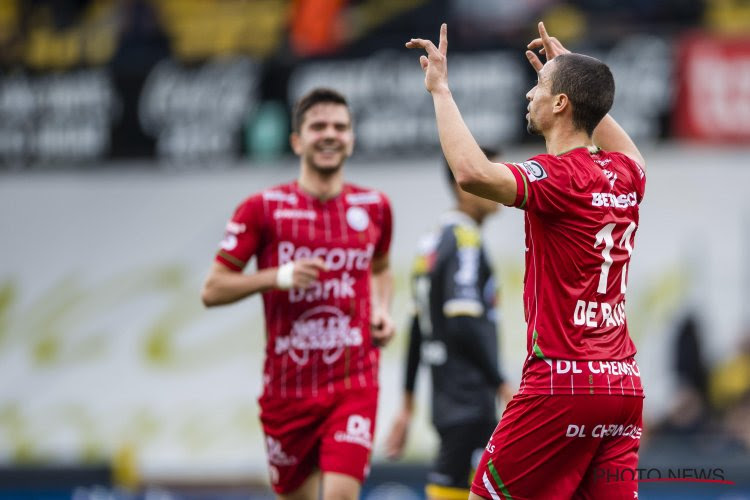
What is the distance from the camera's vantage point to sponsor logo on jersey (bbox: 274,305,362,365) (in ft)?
21.0

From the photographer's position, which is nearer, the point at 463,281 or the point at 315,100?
the point at 315,100

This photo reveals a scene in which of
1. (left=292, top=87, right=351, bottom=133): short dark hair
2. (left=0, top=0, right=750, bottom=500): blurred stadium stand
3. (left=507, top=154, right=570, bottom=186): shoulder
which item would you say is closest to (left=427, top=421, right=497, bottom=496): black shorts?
(left=292, top=87, right=351, bottom=133): short dark hair

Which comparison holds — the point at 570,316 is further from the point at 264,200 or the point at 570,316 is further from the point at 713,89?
the point at 713,89

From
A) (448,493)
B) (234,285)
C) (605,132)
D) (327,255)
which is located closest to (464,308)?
(327,255)

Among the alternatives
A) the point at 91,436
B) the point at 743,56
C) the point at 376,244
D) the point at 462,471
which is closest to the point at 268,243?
the point at 376,244

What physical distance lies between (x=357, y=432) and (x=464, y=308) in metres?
1.06

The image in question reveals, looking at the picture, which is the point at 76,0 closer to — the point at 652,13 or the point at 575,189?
the point at 652,13

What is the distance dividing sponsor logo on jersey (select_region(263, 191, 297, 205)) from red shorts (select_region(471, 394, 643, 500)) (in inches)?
85.6

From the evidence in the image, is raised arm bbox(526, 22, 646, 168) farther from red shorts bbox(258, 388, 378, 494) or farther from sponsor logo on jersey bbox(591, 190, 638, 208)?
red shorts bbox(258, 388, 378, 494)

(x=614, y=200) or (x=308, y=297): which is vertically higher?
(x=614, y=200)

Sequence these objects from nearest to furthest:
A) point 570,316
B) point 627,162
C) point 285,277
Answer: point 570,316
point 627,162
point 285,277

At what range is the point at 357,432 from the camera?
6281 millimetres

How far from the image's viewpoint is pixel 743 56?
1165 cm

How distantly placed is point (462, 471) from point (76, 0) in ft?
36.0
